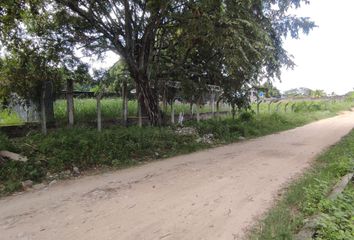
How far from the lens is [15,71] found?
912 centimetres

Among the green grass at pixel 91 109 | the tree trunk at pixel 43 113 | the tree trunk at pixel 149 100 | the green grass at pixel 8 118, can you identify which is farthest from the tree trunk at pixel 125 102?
the green grass at pixel 8 118

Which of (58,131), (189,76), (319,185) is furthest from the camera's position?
(189,76)

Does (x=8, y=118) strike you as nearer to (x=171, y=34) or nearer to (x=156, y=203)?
(x=156, y=203)

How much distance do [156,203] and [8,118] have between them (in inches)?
231

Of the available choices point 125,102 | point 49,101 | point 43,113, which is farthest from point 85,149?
point 125,102

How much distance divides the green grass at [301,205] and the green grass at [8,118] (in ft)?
23.5

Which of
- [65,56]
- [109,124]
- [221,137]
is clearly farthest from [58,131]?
[221,137]

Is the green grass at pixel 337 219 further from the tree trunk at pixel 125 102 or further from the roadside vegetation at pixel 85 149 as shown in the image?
the tree trunk at pixel 125 102

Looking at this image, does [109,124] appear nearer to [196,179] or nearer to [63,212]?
[196,179]

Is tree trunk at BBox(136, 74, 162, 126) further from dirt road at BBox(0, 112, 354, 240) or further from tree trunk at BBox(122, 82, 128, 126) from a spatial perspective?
dirt road at BBox(0, 112, 354, 240)

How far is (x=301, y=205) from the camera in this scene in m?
4.96

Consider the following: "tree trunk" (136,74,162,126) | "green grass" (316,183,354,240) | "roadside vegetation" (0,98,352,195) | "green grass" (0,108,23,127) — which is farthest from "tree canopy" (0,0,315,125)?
"green grass" (316,183,354,240)

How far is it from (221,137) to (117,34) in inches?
202

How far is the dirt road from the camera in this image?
4.09m
